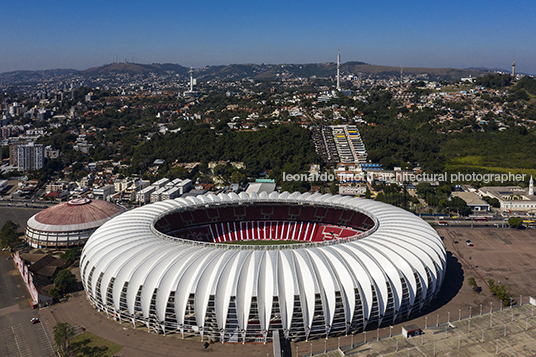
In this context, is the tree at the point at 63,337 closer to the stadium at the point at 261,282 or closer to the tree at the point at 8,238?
the stadium at the point at 261,282

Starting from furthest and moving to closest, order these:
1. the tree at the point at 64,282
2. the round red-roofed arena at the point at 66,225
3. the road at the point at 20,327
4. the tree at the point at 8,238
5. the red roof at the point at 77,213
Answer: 1. the red roof at the point at 77,213
2. the round red-roofed arena at the point at 66,225
3. the tree at the point at 8,238
4. the tree at the point at 64,282
5. the road at the point at 20,327

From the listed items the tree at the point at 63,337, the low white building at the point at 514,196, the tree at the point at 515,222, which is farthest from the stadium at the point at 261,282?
the low white building at the point at 514,196

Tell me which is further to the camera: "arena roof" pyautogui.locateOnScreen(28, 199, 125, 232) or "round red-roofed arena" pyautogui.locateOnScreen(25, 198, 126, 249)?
"arena roof" pyautogui.locateOnScreen(28, 199, 125, 232)

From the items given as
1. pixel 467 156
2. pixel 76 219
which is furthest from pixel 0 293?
pixel 467 156

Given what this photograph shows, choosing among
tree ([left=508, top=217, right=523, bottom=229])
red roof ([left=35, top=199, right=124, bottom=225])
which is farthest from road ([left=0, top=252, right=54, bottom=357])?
tree ([left=508, top=217, right=523, bottom=229])

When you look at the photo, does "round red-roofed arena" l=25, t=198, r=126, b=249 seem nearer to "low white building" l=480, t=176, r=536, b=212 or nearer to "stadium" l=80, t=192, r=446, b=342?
"stadium" l=80, t=192, r=446, b=342
